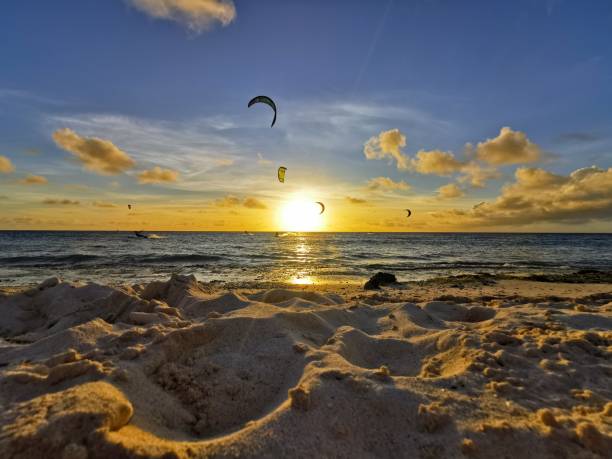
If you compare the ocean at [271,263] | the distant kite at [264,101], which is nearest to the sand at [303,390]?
the distant kite at [264,101]

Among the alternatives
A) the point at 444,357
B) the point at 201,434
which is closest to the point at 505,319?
the point at 444,357

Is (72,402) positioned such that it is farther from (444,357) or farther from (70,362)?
(444,357)

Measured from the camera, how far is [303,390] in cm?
225

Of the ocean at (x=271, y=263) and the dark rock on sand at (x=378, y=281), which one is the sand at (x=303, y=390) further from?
the ocean at (x=271, y=263)

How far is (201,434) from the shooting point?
85.3 inches

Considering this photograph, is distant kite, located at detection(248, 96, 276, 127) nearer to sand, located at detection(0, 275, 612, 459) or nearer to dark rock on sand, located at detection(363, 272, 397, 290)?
dark rock on sand, located at detection(363, 272, 397, 290)

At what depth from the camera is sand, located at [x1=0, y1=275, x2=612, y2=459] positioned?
1.85 metres

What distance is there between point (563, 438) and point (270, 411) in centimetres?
174

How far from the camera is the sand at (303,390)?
6.06 ft

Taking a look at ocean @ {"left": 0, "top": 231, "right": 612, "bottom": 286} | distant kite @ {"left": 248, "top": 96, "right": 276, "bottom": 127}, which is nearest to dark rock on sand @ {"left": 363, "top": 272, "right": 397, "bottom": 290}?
ocean @ {"left": 0, "top": 231, "right": 612, "bottom": 286}

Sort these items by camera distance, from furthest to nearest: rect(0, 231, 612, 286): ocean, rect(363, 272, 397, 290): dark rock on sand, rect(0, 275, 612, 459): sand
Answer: rect(0, 231, 612, 286): ocean
rect(363, 272, 397, 290): dark rock on sand
rect(0, 275, 612, 459): sand

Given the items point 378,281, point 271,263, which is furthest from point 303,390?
point 271,263

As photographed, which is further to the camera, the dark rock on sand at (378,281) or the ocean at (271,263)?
the ocean at (271,263)

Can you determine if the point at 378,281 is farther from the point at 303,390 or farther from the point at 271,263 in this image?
the point at 271,263
